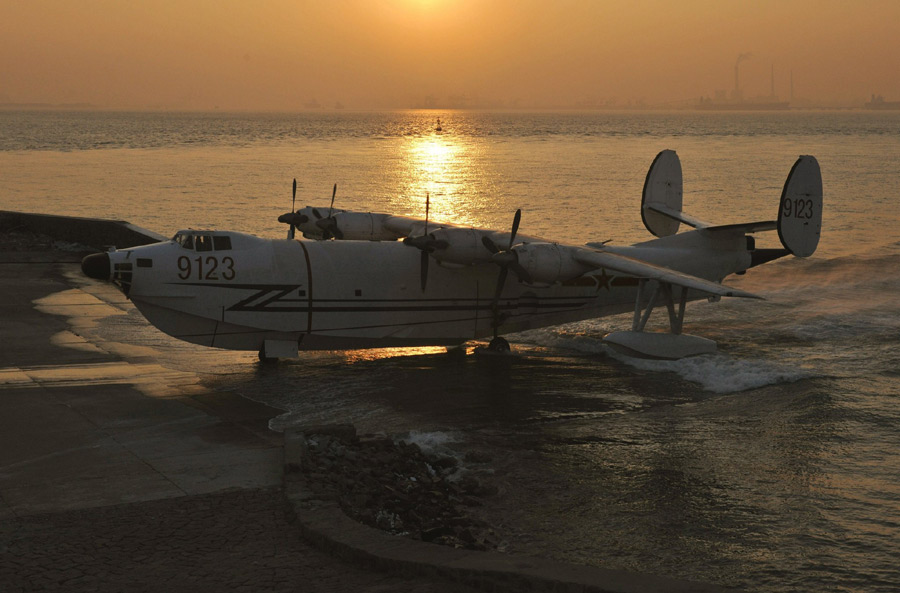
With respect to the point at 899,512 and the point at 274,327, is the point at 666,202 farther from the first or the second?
the point at 899,512

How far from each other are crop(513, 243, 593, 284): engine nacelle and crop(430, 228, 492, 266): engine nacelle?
1.08 m

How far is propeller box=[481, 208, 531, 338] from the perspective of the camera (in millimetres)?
23094

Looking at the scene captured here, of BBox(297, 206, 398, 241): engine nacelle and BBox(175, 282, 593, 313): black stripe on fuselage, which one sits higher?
BBox(297, 206, 398, 241): engine nacelle

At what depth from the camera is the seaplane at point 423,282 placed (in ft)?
71.6

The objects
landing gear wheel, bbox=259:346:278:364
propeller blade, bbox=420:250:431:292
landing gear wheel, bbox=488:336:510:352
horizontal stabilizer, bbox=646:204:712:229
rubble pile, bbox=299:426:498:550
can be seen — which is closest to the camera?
rubble pile, bbox=299:426:498:550

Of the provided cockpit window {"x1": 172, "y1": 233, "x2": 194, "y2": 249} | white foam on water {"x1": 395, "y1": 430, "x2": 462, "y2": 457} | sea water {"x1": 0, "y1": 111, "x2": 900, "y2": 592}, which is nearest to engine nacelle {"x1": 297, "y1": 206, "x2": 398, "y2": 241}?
sea water {"x1": 0, "y1": 111, "x2": 900, "y2": 592}

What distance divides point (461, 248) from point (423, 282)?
4.27ft

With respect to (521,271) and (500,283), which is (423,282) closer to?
(500,283)

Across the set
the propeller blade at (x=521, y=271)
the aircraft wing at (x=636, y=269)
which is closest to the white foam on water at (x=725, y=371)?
the aircraft wing at (x=636, y=269)

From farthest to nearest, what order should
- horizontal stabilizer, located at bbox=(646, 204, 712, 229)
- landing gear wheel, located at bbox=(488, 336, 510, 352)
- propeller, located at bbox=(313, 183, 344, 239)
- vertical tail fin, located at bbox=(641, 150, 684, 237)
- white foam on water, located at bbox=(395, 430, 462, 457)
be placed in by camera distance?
vertical tail fin, located at bbox=(641, 150, 684, 237) < horizontal stabilizer, located at bbox=(646, 204, 712, 229) < propeller, located at bbox=(313, 183, 344, 239) < landing gear wheel, located at bbox=(488, 336, 510, 352) < white foam on water, located at bbox=(395, 430, 462, 457)

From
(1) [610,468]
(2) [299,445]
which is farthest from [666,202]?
(2) [299,445]

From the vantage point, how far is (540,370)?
24031 mm

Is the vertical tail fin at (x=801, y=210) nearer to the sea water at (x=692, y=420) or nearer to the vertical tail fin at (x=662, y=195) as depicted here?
the sea water at (x=692, y=420)

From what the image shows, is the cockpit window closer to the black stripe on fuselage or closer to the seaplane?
the seaplane
